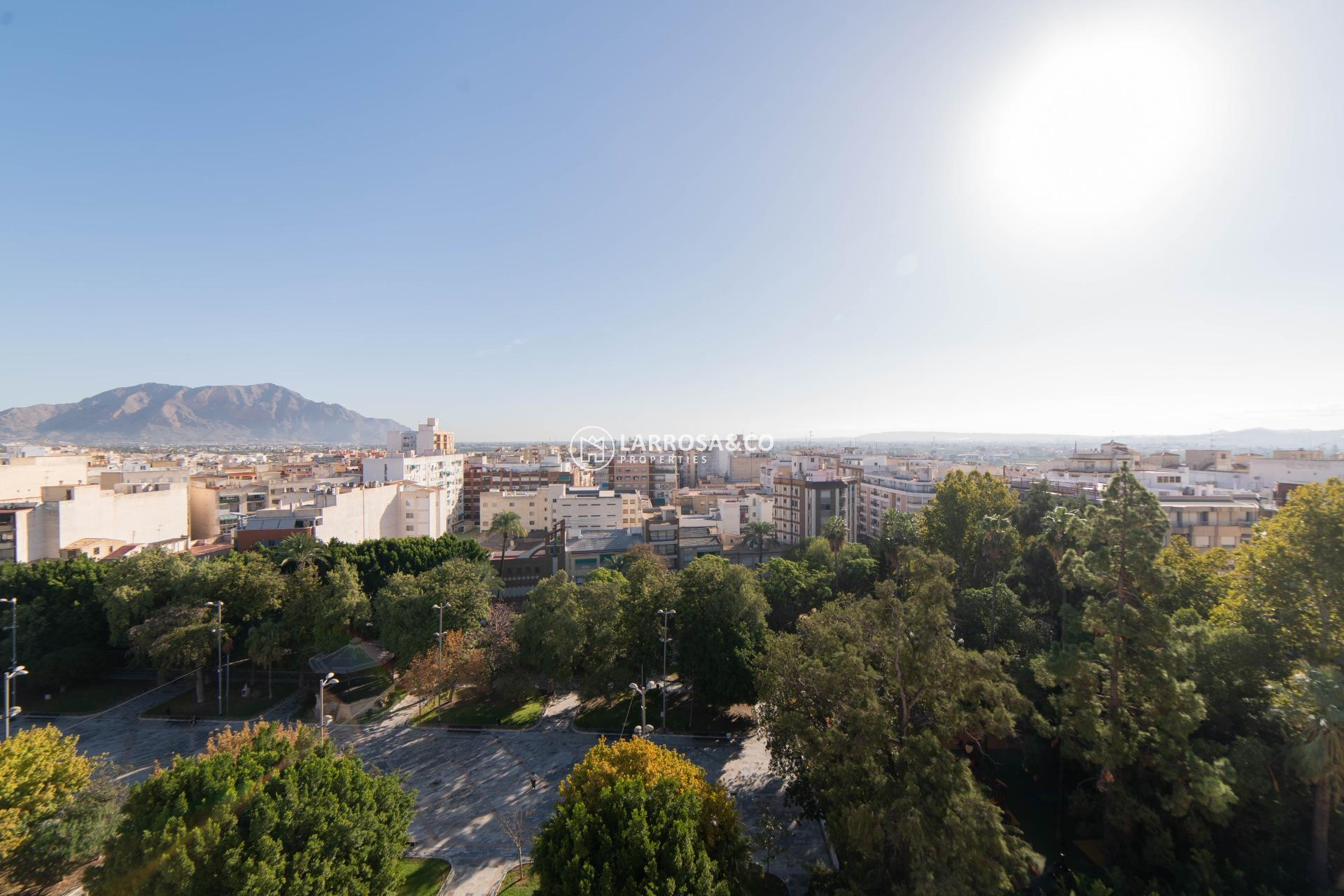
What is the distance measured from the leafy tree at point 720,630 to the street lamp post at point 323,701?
578 inches

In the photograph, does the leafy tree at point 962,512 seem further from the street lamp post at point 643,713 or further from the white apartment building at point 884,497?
the street lamp post at point 643,713

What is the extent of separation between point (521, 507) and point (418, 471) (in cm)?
1933

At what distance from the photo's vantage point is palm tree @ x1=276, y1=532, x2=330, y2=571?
116 feet

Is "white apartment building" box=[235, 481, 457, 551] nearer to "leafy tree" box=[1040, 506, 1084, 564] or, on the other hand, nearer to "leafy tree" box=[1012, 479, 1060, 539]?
"leafy tree" box=[1040, 506, 1084, 564]

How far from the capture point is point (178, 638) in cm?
2791

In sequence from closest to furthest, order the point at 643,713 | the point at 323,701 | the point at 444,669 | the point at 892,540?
the point at 643,713 → the point at 444,669 → the point at 323,701 → the point at 892,540

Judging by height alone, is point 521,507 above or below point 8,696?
below

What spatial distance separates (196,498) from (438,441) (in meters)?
62.1

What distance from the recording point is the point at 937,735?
15164 millimetres

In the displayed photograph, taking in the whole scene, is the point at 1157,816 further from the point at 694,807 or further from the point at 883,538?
the point at 883,538

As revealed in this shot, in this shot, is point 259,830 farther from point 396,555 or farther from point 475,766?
point 396,555

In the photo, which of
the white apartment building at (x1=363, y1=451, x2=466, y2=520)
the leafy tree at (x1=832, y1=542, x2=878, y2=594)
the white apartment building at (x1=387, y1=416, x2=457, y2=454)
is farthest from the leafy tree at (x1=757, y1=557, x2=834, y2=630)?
the white apartment building at (x1=387, y1=416, x2=457, y2=454)

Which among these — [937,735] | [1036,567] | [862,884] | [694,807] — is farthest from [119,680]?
[1036,567]

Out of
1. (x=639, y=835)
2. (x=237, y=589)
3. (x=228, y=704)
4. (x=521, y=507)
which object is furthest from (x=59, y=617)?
(x=521, y=507)
